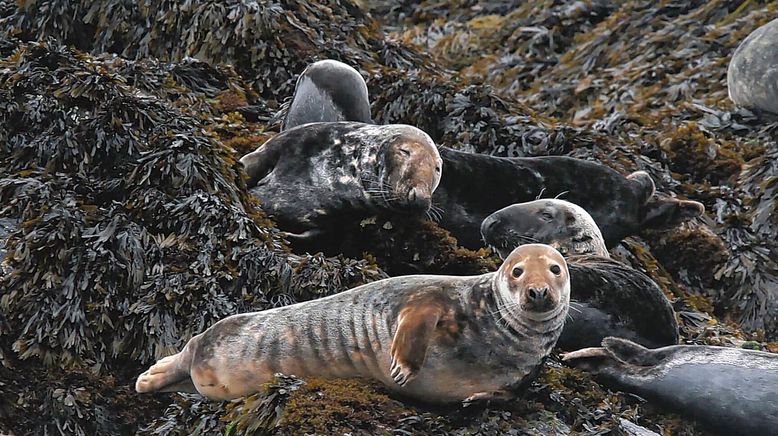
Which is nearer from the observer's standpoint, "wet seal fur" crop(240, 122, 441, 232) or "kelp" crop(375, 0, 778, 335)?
"wet seal fur" crop(240, 122, 441, 232)

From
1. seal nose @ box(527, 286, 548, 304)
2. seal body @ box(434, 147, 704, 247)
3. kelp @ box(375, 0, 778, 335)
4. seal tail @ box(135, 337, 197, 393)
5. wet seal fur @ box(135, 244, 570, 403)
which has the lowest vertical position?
kelp @ box(375, 0, 778, 335)

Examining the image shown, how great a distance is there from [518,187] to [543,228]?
593mm

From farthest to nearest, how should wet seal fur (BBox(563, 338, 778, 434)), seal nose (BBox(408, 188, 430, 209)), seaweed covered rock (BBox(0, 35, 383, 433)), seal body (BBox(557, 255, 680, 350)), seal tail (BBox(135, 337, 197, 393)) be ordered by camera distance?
seal nose (BBox(408, 188, 430, 209)) → seal body (BBox(557, 255, 680, 350)) → seaweed covered rock (BBox(0, 35, 383, 433)) → wet seal fur (BBox(563, 338, 778, 434)) → seal tail (BBox(135, 337, 197, 393))

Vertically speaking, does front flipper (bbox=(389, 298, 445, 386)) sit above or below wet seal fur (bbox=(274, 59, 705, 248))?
above

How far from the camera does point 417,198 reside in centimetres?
669

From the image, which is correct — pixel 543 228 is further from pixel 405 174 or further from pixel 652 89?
pixel 652 89

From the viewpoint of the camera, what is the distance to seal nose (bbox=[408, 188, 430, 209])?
669cm

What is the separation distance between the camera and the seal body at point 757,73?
10.8 metres

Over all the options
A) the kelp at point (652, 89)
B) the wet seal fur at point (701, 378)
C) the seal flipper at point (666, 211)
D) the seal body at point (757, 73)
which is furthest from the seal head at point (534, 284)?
the seal body at point (757, 73)

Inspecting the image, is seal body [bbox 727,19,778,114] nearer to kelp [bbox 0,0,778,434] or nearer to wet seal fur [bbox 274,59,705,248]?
kelp [bbox 0,0,778,434]

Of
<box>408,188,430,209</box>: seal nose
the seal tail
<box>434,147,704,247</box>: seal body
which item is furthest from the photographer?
<box>434,147,704,247</box>: seal body

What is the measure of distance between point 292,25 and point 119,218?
135 inches

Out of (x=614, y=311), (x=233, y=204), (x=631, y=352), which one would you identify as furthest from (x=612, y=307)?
(x=233, y=204)

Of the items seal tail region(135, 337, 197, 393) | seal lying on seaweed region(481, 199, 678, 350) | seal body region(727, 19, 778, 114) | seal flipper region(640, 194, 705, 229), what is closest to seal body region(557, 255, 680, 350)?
seal lying on seaweed region(481, 199, 678, 350)
